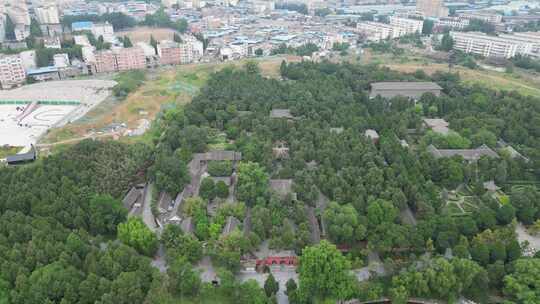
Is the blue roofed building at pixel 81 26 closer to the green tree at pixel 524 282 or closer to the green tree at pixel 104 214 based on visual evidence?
the green tree at pixel 104 214

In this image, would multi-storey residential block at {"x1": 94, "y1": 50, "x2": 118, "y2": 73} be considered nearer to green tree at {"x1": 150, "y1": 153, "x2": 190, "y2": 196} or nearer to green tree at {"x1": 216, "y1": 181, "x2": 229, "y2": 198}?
green tree at {"x1": 150, "y1": 153, "x2": 190, "y2": 196}

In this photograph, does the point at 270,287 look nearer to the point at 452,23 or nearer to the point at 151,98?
the point at 151,98

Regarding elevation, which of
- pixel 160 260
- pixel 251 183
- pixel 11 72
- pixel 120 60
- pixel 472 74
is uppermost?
pixel 120 60

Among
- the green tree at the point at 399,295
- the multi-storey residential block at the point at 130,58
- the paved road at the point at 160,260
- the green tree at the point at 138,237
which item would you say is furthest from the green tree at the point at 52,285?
the multi-storey residential block at the point at 130,58

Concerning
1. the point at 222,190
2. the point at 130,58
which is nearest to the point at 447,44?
the point at 130,58

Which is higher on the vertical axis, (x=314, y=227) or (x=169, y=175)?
(x=169, y=175)

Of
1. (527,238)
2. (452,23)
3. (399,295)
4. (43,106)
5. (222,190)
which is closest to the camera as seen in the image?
(399,295)

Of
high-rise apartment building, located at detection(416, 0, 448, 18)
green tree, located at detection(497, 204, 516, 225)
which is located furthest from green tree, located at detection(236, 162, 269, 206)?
high-rise apartment building, located at detection(416, 0, 448, 18)

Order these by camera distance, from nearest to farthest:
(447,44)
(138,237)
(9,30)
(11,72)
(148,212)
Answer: (138,237)
(148,212)
(11,72)
(447,44)
(9,30)
